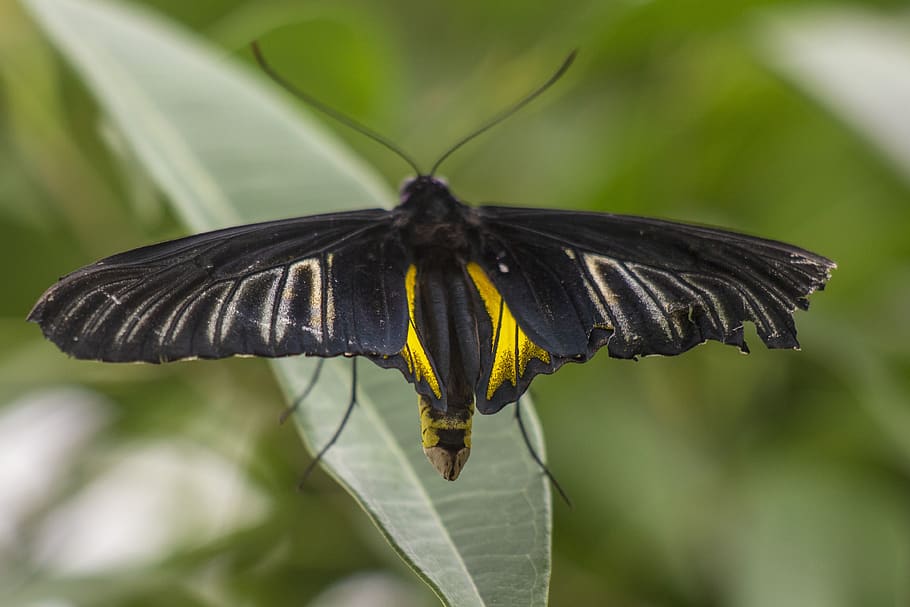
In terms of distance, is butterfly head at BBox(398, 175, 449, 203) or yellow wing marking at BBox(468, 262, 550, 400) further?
butterfly head at BBox(398, 175, 449, 203)

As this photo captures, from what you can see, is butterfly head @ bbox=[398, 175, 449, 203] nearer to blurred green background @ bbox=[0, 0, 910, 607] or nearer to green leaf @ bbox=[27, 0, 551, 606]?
green leaf @ bbox=[27, 0, 551, 606]

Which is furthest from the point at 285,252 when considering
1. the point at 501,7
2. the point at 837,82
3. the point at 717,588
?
the point at 501,7

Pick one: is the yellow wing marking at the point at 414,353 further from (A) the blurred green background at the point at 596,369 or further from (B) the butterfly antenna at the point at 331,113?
(A) the blurred green background at the point at 596,369

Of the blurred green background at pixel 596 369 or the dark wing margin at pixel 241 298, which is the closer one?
the dark wing margin at pixel 241 298

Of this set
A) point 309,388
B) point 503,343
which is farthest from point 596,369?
point 309,388

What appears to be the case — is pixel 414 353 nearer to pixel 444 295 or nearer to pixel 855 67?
pixel 444 295

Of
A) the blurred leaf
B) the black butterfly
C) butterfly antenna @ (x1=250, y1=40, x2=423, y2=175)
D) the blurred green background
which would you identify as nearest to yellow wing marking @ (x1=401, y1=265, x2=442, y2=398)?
the black butterfly

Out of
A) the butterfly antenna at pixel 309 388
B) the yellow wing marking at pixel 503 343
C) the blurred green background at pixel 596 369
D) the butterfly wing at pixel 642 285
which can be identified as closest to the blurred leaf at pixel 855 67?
the blurred green background at pixel 596 369

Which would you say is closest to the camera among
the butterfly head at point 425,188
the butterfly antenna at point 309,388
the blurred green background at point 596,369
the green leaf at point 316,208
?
the green leaf at point 316,208
